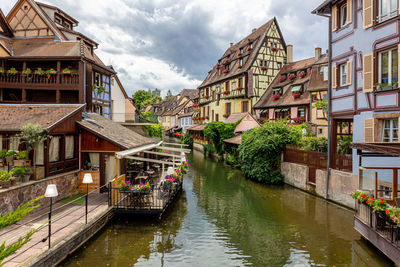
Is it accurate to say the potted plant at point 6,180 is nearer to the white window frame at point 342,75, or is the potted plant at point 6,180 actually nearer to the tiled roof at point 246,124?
the white window frame at point 342,75

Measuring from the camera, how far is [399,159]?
11.1 m

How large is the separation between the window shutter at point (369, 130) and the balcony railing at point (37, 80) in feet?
56.2

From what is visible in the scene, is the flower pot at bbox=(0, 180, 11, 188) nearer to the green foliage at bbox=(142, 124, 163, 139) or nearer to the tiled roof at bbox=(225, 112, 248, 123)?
the green foliage at bbox=(142, 124, 163, 139)

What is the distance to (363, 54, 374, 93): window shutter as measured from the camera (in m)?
11.9

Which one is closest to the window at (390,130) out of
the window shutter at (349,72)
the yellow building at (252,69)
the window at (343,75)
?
the window shutter at (349,72)

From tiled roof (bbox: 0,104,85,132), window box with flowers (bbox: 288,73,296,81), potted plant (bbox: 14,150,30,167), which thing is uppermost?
window box with flowers (bbox: 288,73,296,81)

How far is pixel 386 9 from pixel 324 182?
8831 mm

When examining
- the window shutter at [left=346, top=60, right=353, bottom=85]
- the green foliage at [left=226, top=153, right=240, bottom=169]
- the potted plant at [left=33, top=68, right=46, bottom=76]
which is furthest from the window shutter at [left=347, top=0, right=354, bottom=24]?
the potted plant at [left=33, top=68, right=46, bottom=76]

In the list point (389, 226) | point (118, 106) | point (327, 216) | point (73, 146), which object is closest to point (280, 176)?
point (327, 216)

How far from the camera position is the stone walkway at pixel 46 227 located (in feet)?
22.6

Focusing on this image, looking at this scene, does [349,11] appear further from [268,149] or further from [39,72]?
[39,72]

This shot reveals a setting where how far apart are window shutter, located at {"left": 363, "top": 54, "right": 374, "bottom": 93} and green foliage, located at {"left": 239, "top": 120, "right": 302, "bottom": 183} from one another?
7454 mm

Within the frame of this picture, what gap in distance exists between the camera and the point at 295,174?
701 inches

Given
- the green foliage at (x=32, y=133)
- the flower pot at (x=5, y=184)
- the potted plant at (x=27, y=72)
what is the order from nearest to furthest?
the flower pot at (x=5, y=184), the green foliage at (x=32, y=133), the potted plant at (x=27, y=72)
